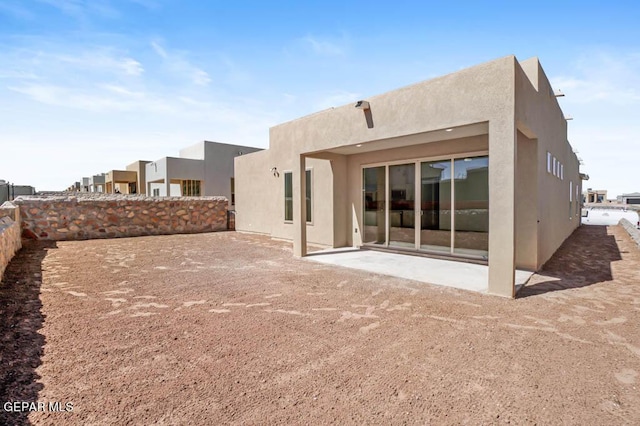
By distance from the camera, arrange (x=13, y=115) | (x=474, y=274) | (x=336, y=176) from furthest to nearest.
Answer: (x=13, y=115)
(x=336, y=176)
(x=474, y=274)

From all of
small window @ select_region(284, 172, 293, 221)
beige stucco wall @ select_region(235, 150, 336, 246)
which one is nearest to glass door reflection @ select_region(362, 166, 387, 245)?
beige stucco wall @ select_region(235, 150, 336, 246)

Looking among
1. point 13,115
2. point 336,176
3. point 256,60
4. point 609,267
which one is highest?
point 256,60

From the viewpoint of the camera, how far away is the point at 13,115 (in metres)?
12.1

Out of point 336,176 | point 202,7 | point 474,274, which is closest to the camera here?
point 474,274

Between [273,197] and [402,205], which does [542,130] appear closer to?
[402,205]

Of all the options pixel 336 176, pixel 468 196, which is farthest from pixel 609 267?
pixel 336 176

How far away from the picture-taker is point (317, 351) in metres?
3.50

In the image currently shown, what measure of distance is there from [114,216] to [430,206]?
13.2 meters

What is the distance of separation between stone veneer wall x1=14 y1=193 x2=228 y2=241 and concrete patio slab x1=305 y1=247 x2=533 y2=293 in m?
8.97

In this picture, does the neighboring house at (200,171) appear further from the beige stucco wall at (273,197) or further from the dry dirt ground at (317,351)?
the dry dirt ground at (317,351)

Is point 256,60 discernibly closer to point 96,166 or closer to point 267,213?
point 267,213

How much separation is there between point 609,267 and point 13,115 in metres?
19.8

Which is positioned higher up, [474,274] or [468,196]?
[468,196]

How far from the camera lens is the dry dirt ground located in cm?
252
